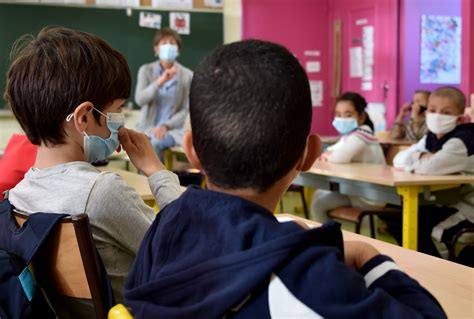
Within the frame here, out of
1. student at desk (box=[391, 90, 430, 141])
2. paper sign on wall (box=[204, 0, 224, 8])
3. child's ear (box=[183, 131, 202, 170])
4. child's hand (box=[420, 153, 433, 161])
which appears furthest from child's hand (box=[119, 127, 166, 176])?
paper sign on wall (box=[204, 0, 224, 8])

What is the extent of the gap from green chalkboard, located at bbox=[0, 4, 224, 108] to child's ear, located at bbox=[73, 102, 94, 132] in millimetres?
4672

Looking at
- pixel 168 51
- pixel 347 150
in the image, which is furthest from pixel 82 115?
pixel 168 51

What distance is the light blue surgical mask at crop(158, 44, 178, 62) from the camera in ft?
17.6

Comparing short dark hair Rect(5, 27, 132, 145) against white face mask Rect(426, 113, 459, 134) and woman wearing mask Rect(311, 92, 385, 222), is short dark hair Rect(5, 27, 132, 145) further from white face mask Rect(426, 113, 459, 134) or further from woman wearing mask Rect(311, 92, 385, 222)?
woman wearing mask Rect(311, 92, 385, 222)

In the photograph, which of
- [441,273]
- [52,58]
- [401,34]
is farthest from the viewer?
[401,34]

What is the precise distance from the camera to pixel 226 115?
2.78 ft

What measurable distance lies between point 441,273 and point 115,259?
72cm

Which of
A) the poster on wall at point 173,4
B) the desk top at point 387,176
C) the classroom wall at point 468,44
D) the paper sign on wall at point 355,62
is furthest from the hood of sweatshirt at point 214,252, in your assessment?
the paper sign on wall at point 355,62

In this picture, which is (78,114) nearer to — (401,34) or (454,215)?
(454,215)

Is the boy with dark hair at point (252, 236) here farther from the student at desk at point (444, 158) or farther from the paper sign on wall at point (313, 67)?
the paper sign on wall at point (313, 67)

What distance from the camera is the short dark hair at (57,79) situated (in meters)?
1.43

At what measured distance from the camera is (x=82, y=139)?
1.52 metres

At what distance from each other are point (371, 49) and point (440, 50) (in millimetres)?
810

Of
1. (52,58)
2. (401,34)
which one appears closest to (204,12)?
(401,34)
